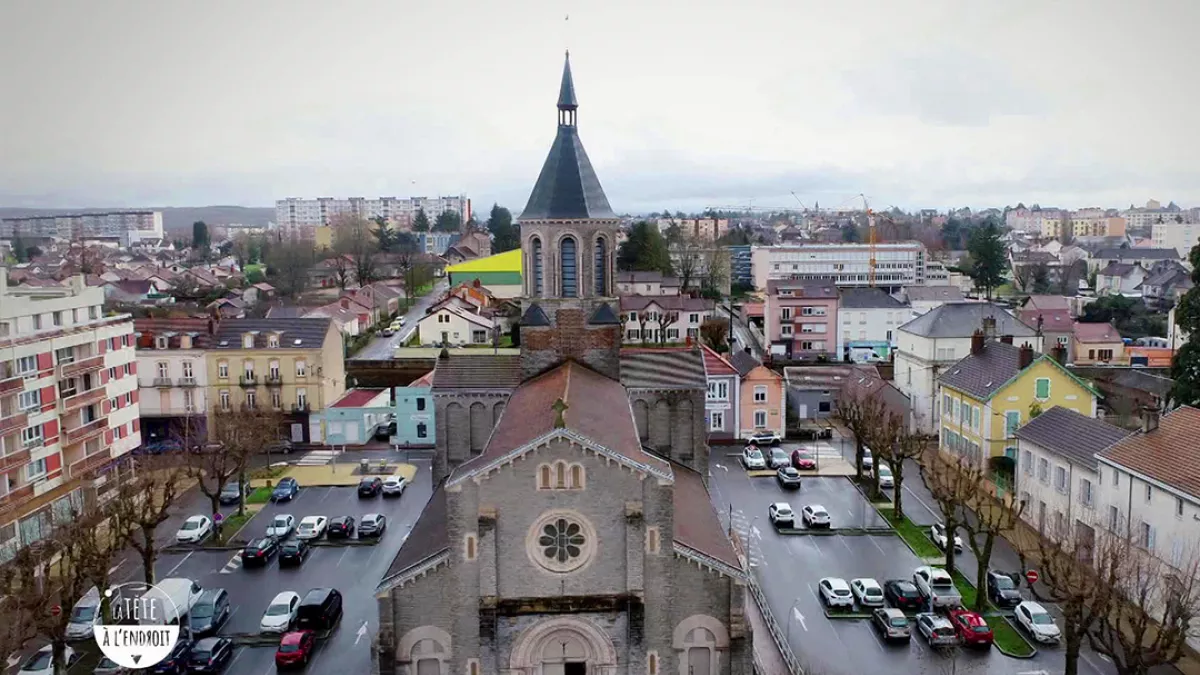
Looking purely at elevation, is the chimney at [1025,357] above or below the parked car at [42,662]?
above

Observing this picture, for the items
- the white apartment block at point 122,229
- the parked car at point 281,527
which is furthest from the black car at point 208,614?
the white apartment block at point 122,229

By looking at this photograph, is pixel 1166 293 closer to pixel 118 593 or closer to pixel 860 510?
→ pixel 860 510

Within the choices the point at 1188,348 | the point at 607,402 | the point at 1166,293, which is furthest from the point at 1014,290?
the point at 607,402

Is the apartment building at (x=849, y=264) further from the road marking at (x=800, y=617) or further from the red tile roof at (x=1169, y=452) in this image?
the road marking at (x=800, y=617)

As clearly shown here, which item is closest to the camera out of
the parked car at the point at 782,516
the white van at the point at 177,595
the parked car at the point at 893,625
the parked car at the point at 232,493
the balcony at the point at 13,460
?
the white van at the point at 177,595

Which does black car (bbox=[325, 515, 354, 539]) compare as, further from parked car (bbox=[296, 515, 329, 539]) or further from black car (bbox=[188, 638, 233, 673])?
black car (bbox=[188, 638, 233, 673])

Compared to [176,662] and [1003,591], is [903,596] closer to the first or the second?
[1003,591]
